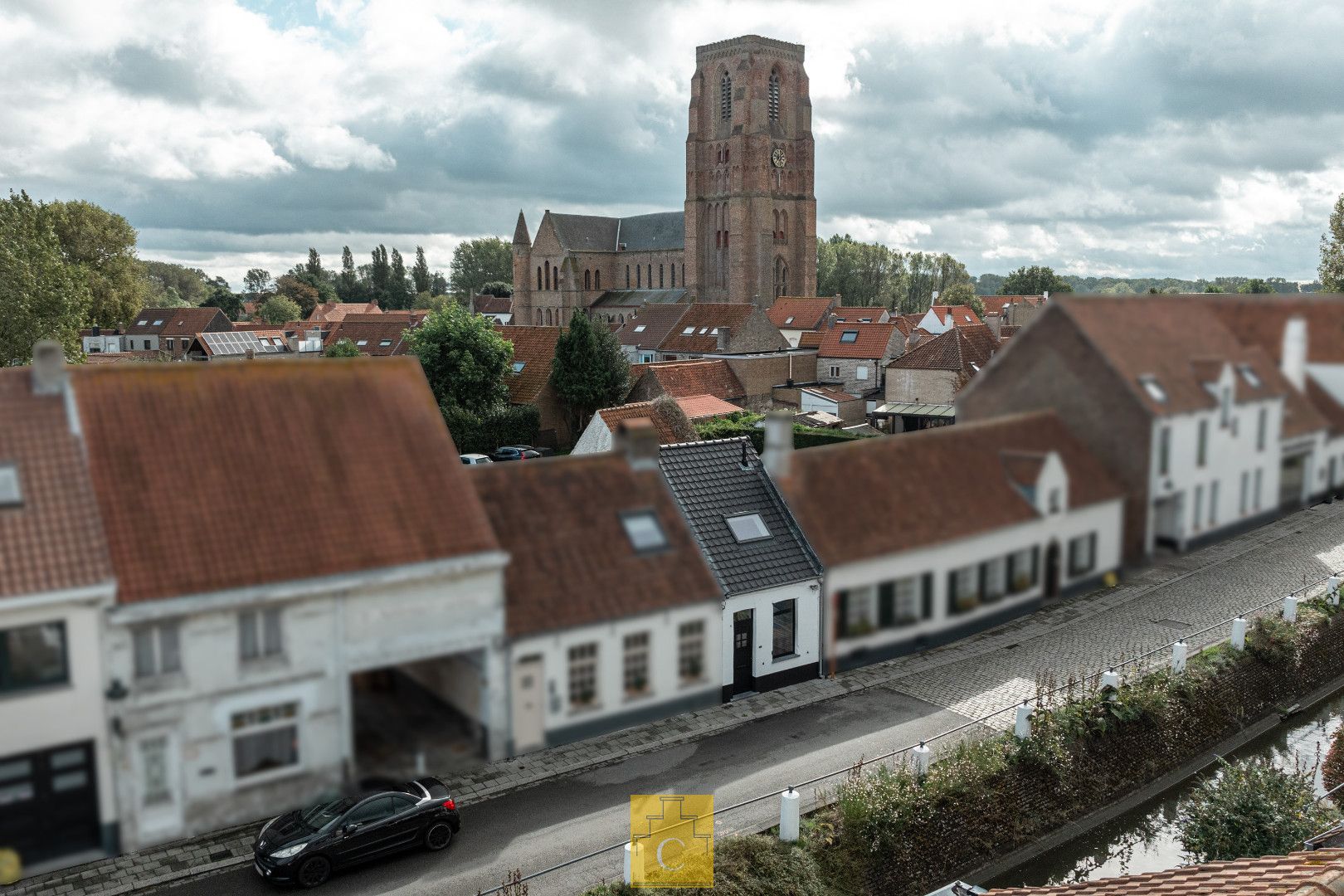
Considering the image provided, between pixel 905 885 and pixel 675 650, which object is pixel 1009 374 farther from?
pixel 905 885

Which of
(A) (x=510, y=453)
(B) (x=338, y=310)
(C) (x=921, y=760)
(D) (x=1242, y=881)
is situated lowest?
(C) (x=921, y=760)

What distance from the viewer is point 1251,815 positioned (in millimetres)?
9039

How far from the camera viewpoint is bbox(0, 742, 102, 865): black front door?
1.45 meters

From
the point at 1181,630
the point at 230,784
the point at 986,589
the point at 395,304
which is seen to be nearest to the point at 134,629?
the point at 230,784

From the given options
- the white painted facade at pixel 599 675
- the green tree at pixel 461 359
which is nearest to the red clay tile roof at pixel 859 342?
the green tree at pixel 461 359

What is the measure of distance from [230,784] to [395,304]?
77.2 meters

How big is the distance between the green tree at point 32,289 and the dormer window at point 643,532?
10.3 m

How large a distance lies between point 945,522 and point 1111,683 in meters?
8.30

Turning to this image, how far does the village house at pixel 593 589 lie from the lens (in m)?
1.79

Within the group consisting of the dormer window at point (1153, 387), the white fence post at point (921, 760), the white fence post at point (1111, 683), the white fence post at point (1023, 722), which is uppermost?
the dormer window at point (1153, 387)
